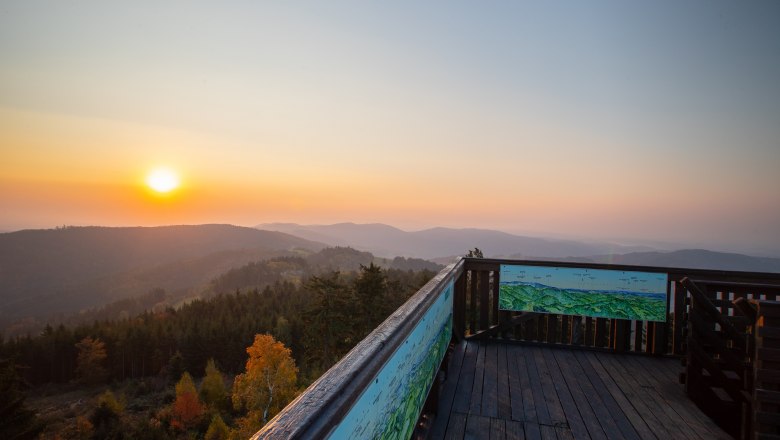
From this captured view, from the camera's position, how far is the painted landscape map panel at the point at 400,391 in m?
1.52

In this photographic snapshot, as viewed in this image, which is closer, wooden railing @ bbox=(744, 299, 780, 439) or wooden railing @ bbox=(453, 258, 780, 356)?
wooden railing @ bbox=(744, 299, 780, 439)

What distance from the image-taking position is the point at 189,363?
70.9m

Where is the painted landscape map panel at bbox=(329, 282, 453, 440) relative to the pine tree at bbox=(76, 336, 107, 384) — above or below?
above

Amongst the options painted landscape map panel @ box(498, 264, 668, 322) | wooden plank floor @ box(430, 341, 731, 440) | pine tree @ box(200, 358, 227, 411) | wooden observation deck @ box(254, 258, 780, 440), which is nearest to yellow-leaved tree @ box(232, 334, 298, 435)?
pine tree @ box(200, 358, 227, 411)

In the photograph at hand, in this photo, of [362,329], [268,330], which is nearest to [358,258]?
[268,330]

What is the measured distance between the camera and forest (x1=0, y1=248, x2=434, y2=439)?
121 feet

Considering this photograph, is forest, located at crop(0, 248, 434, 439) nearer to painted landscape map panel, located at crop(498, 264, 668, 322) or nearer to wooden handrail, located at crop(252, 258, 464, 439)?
painted landscape map panel, located at crop(498, 264, 668, 322)

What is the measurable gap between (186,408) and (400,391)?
Answer: 68.6 metres

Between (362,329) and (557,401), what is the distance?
111ft

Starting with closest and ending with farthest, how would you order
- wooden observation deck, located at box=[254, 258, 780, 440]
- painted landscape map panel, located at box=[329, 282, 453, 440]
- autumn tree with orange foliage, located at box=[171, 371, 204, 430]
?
painted landscape map panel, located at box=[329, 282, 453, 440] < wooden observation deck, located at box=[254, 258, 780, 440] < autumn tree with orange foliage, located at box=[171, 371, 204, 430]

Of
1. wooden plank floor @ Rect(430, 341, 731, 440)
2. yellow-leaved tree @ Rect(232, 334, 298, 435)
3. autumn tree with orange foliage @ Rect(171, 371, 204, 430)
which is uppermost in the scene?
wooden plank floor @ Rect(430, 341, 731, 440)

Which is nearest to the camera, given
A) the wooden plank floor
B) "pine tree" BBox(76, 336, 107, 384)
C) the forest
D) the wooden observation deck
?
the wooden observation deck

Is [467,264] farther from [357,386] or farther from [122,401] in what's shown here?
[122,401]

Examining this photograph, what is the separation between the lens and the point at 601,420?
3818 millimetres
